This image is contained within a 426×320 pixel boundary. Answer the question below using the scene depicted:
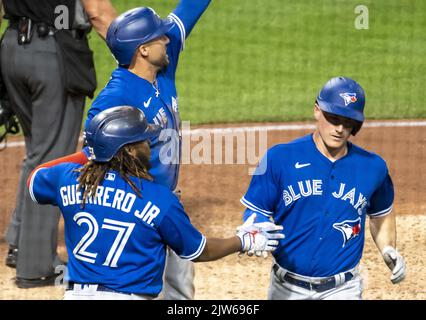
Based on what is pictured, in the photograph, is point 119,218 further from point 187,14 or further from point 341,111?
point 187,14

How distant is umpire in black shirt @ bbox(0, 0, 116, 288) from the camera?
6.79 metres

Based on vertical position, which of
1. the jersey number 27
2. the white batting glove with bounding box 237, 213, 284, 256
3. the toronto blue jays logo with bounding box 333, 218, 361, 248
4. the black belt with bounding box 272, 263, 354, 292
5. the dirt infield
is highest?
the jersey number 27

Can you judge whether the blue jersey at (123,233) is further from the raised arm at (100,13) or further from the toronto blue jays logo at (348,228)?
the raised arm at (100,13)

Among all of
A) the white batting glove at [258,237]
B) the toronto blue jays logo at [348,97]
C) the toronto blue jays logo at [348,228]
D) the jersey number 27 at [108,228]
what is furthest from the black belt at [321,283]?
the jersey number 27 at [108,228]

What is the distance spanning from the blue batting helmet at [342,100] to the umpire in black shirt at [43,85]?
2.17 m

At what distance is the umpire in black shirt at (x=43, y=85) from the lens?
679cm

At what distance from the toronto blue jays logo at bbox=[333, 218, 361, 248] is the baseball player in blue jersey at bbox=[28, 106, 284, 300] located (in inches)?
32.0

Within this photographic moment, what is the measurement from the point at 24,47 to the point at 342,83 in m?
2.49

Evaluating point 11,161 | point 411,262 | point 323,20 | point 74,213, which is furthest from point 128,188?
point 323,20

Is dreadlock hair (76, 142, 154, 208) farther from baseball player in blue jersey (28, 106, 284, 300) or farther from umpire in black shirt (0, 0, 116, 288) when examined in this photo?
umpire in black shirt (0, 0, 116, 288)

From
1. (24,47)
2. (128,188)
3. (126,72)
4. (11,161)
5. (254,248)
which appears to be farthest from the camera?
(11,161)

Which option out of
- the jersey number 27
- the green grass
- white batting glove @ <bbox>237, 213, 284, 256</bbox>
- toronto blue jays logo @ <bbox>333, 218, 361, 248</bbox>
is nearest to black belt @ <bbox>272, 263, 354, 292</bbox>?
toronto blue jays logo @ <bbox>333, 218, 361, 248</bbox>
